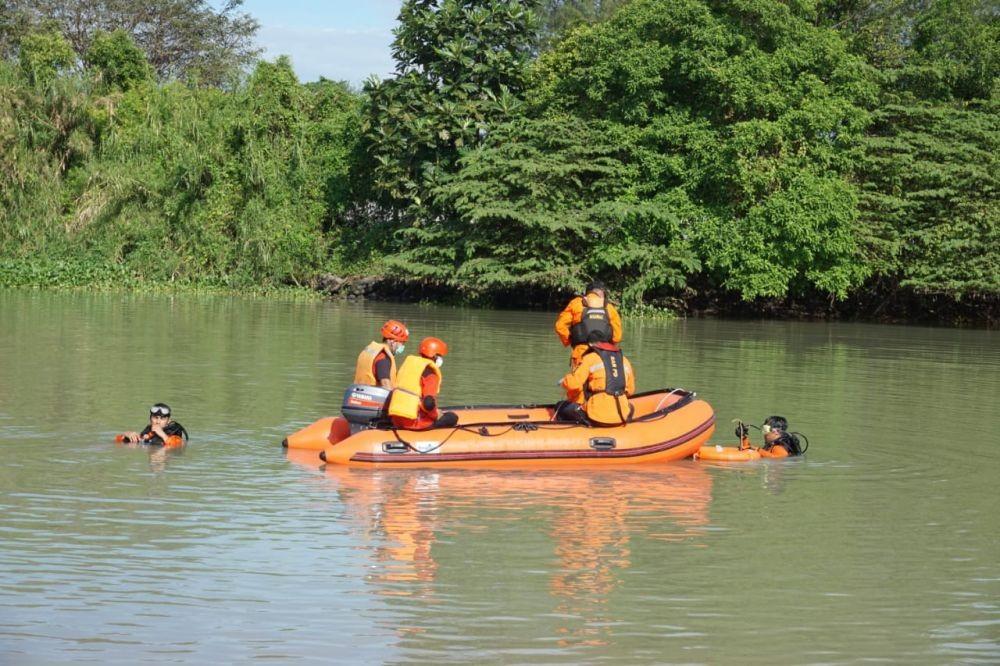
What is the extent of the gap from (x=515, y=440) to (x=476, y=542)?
290 cm

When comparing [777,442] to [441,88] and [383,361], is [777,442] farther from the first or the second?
[441,88]

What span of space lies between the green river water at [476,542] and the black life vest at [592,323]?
1.29 metres

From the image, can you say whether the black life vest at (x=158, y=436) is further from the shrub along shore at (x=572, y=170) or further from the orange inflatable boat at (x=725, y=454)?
the shrub along shore at (x=572, y=170)

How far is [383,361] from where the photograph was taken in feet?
40.1

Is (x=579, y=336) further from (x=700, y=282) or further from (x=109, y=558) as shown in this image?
(x=700, y=282)

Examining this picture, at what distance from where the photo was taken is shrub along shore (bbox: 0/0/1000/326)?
112ft

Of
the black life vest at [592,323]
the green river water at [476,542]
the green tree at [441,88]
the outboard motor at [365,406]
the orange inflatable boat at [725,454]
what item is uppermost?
the green tree at [441,88]

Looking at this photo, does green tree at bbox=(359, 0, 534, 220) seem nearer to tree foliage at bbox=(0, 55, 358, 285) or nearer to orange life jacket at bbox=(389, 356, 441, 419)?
tree foliage at bbox=(0, 55, 358, 285)

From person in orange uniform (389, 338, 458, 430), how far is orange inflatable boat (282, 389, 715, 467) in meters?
0.11

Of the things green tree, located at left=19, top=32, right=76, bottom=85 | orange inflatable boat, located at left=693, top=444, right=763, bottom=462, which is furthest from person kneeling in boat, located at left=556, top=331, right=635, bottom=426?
green tree, located at left=19, top=32, right=76, bottom=85

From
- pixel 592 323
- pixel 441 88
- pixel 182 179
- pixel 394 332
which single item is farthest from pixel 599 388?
pixel 182 179

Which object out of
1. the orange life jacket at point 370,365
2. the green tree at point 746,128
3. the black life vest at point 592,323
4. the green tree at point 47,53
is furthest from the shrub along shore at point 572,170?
the orange life jacket at point 370,365

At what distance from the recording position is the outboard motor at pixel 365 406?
11.8 metres

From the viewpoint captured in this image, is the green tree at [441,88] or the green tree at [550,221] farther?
the green tree at [441,88]
